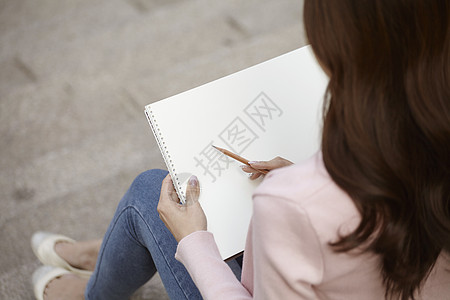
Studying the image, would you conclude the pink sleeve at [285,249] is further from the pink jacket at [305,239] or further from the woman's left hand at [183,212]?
the woman's left hand at [183,212]

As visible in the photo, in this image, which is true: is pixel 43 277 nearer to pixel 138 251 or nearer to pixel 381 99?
pixel 138 251

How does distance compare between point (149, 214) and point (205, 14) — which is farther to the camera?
point (205, 14)

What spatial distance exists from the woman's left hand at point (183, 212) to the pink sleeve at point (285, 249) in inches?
7.9

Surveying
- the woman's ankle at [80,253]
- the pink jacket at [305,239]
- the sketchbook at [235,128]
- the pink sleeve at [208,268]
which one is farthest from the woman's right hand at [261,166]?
the woman's ankle at [80,253]

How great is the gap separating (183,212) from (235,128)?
0.16m

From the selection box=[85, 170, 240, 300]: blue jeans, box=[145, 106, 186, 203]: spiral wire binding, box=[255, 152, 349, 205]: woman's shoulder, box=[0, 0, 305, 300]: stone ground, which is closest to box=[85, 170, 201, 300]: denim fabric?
box=[85, 170, 240, 300]: blue jeans

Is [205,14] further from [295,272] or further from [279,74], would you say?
[295,272]

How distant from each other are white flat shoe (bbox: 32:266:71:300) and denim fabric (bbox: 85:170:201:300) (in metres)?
0.15

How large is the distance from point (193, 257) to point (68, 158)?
2.64 ft

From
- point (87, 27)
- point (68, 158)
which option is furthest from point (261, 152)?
point (87, 27)

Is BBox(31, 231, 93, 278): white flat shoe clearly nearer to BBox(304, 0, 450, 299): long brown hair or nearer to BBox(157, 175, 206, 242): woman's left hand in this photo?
BBox(157, 175, 206, 242): woman's left hand

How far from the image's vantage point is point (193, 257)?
0.61 meters

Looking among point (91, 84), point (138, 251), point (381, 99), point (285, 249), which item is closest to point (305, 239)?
point (285, 249)

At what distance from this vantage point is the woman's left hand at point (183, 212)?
2.11ft
